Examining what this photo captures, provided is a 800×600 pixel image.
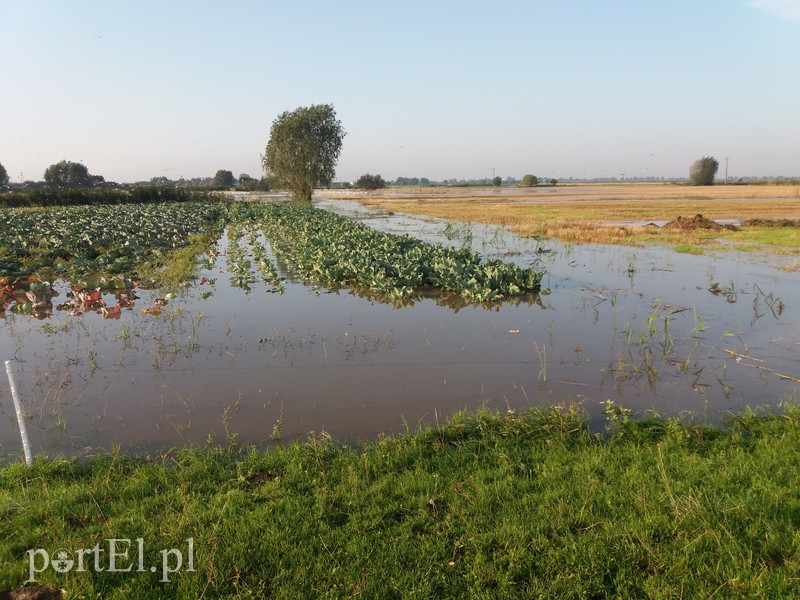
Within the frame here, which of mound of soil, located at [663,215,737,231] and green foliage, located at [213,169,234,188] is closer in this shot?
mound of soil, located at [663,215,737,231]

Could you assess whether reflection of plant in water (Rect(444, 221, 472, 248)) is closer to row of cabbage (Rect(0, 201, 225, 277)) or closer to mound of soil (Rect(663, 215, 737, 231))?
mound of soil (Rect(663, 215, 737, 231))

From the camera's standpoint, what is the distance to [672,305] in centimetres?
1064

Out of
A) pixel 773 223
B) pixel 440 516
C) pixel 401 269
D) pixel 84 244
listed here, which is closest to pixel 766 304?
pixel 401 269

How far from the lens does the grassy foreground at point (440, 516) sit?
2982 mm

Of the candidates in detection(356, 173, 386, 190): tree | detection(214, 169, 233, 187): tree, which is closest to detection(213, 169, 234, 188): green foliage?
detection(214, 169, 233, 187): tree

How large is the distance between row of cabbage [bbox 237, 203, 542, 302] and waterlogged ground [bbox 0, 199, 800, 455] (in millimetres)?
601

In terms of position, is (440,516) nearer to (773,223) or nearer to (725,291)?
(725,291)

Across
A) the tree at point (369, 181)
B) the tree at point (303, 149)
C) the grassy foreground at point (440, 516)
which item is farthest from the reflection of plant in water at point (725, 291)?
the tree at point (369, 181)

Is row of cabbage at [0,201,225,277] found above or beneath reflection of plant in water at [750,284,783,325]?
above

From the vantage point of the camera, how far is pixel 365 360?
7477 millimetres

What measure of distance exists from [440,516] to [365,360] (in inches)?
157

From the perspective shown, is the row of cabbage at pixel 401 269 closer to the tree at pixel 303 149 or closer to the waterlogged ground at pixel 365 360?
the waterlogged ground at pixel 365 360

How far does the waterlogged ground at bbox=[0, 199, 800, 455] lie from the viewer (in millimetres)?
5602

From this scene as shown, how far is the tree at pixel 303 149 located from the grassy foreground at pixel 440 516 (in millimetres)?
53757
